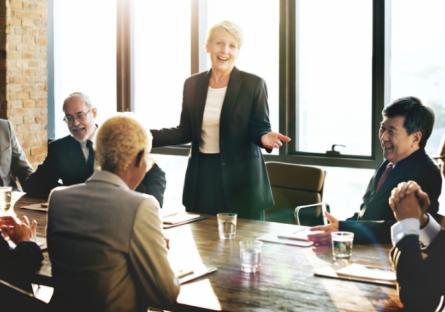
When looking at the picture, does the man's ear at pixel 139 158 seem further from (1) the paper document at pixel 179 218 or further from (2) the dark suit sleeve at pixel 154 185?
(2) the dark suit sleeve at pixel 154 185

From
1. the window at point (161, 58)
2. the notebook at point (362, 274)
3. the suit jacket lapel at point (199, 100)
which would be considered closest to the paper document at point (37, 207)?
the suit jacket lapel at point (199, 100)

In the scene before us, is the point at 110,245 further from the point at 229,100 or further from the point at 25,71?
the point at 25,71

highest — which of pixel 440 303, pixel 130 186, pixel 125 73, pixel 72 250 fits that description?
pixel 125 73

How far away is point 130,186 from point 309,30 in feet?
11.6

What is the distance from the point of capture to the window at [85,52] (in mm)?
6516

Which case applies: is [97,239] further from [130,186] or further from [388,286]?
[388,286]

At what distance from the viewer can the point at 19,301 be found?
1.51 m

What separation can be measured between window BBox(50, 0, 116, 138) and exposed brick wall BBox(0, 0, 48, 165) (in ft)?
1.61

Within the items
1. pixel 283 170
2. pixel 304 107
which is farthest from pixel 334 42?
pixel 283 170

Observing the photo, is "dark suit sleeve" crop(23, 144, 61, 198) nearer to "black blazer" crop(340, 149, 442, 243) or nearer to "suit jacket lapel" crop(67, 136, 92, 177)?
"suit jacket lapel" crop(67, 136, 92, 177)

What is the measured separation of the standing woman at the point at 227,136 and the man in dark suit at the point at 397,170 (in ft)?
3.43

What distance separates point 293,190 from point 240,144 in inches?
19.8

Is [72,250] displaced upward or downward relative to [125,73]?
downward

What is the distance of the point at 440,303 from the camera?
6.97 feet
